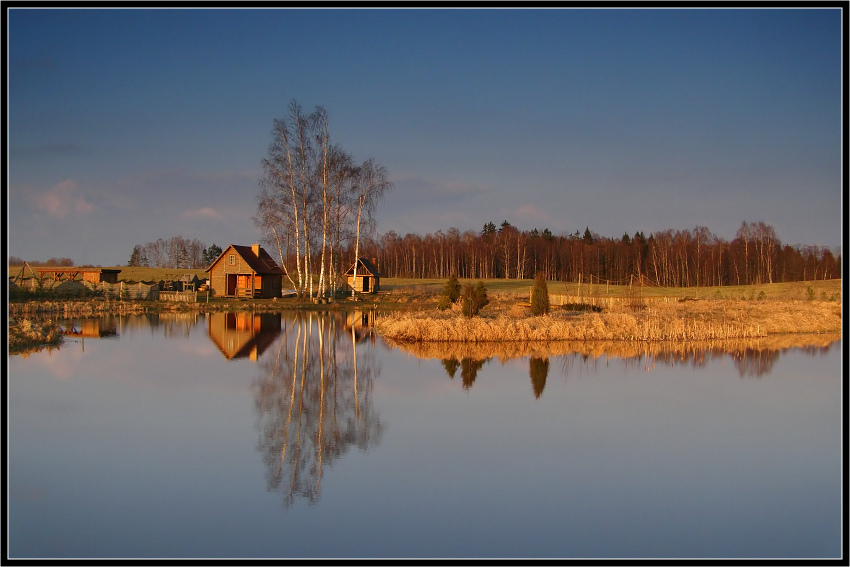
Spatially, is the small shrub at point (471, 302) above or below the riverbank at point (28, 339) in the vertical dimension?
above

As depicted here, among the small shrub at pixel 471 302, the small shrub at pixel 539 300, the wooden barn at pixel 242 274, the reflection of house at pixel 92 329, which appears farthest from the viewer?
the wooden barn at pixel 242 274

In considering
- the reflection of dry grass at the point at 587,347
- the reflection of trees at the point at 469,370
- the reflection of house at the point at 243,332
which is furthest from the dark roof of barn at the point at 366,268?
the reflection of trees at the point at 469,370

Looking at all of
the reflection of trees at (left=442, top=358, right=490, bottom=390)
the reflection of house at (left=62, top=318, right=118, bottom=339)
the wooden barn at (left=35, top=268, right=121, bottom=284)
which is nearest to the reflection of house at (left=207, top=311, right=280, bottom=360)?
the reflection of house at (left=62, top=318, right=118, bottom=339)

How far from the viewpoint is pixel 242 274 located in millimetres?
43812

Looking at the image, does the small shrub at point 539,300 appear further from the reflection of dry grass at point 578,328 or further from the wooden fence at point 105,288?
the wooden fence at point 105,288

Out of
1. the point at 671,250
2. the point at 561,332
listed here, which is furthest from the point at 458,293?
the point at 671,250

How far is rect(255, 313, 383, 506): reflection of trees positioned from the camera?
8.31 meters

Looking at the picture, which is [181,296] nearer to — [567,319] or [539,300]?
[539,300]

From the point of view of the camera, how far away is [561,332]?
2202 cm

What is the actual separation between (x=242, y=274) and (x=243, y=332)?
64.7 ft

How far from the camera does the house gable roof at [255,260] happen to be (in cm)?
4363

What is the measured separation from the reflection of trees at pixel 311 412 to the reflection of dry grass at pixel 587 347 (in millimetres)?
2069

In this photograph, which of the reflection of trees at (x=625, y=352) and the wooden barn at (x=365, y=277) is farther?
the wooden barn at (x=365, y=277)

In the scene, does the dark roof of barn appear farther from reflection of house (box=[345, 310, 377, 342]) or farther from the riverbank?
the riverbank
